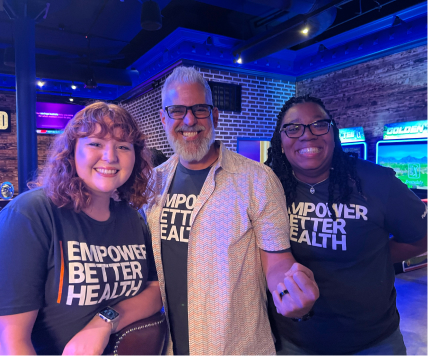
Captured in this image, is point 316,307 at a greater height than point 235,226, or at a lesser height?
lesser

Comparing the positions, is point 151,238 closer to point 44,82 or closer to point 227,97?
point 227,97

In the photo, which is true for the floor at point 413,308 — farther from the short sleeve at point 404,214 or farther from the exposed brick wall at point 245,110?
the exposed brick wall at point 245,110

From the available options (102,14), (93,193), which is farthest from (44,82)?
(93,193)

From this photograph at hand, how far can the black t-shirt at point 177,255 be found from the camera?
1408 mm

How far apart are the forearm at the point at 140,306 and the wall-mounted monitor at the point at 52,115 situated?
8218 mm

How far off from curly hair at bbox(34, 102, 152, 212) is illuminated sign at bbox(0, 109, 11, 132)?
8.57 metres

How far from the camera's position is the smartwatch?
108 centimetres

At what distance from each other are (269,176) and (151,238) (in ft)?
2.11

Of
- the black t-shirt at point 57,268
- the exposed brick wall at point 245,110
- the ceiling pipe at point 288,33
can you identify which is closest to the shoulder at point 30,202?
the black t-shirt at point 57,268

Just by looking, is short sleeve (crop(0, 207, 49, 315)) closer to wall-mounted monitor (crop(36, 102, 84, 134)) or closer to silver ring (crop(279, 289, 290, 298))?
silver ring (crop(279, 289, 290, 298))

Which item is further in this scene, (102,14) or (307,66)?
(307,66)

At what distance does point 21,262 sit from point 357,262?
1.37 meters

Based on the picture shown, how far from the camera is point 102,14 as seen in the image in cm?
500

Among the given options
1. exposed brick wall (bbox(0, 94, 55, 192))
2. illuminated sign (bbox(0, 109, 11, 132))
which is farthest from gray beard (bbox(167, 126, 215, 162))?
illuminated sign (bbox(0, 109, 11, 132))
